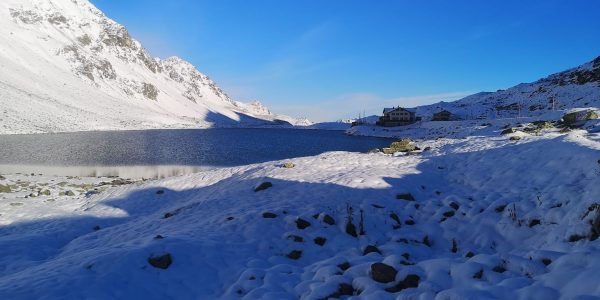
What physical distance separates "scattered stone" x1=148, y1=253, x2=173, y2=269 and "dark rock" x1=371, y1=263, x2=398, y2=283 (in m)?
5.52

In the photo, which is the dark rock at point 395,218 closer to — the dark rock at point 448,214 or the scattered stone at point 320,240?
the dark rock at point 448,214

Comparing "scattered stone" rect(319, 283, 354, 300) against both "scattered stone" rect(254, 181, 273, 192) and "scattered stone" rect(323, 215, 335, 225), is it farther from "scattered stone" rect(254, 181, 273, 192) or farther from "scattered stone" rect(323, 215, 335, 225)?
"scattered stone" rect(254, 181, 273, 192)

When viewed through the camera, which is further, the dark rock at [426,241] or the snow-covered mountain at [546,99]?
the snow-covered mountain at [546,99]

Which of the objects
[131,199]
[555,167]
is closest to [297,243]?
[555,167]

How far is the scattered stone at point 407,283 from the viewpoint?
→ 23.8ft

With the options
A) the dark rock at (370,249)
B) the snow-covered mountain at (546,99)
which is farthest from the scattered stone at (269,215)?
the snow-covered mountain at (546,99)

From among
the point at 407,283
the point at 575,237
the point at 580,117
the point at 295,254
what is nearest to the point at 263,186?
the point at 295,254

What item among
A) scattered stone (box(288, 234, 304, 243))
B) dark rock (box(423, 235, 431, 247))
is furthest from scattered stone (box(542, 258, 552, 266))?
scattered stone (box(288, 234, 304, 243))

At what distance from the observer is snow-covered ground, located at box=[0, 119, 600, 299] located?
290 inches

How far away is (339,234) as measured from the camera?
12773 millimetres

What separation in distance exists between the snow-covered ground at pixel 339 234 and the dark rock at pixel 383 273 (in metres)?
0.03

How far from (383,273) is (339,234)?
498 cm

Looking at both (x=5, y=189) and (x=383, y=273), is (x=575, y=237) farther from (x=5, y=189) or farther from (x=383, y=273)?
(x=5, y=189)

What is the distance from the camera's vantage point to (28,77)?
145375 millimetres
